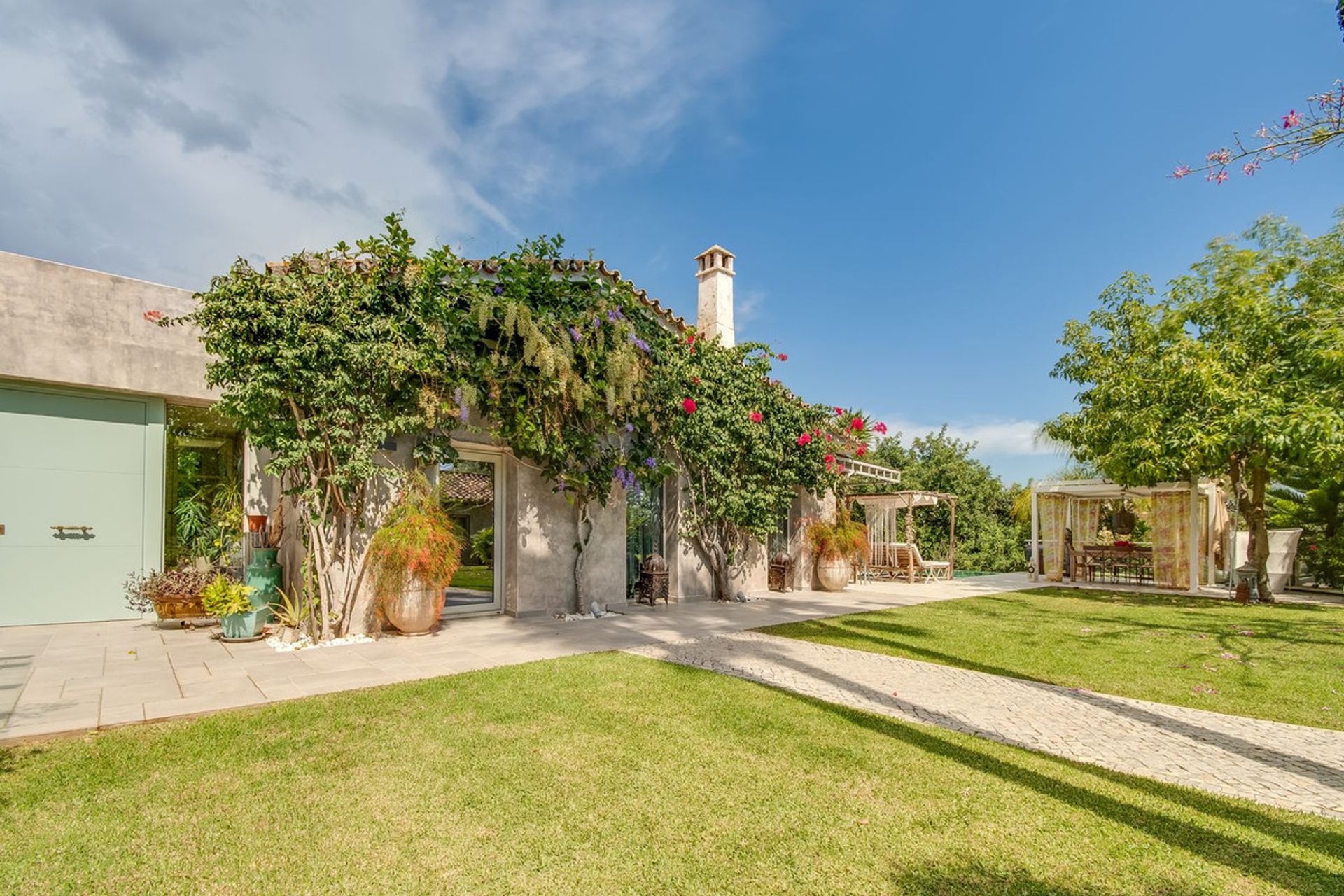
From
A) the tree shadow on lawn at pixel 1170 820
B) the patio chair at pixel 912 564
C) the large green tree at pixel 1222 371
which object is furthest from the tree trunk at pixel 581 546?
the large green tree at pixel 1222 371

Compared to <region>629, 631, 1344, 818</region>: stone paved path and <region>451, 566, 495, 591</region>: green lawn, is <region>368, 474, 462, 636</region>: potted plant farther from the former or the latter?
<region>629, 631, 1344, 818</region>: stone paved path

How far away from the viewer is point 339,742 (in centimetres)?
385

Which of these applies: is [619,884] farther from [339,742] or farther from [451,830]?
[339,742]

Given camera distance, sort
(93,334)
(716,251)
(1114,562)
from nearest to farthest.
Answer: (93,334) < (716,251) < (1114,562)

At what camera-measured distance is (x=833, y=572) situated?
42.2ft

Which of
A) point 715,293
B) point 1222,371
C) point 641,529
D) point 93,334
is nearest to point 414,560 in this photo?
point 641,529

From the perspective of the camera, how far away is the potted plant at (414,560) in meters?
6.94

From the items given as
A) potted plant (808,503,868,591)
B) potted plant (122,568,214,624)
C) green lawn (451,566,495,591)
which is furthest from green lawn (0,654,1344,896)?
potted plant (808,503,868,591)

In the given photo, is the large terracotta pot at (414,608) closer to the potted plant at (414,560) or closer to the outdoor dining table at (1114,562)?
the potted plant at (414,560)

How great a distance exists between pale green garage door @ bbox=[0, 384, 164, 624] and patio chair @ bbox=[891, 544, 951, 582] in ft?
48.0

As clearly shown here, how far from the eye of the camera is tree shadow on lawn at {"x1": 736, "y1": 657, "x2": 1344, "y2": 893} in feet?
8.40

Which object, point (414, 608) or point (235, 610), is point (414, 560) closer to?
point (414, 608)

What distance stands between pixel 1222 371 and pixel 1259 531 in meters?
3.70

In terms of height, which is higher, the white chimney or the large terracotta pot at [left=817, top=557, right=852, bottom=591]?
the white chimney
